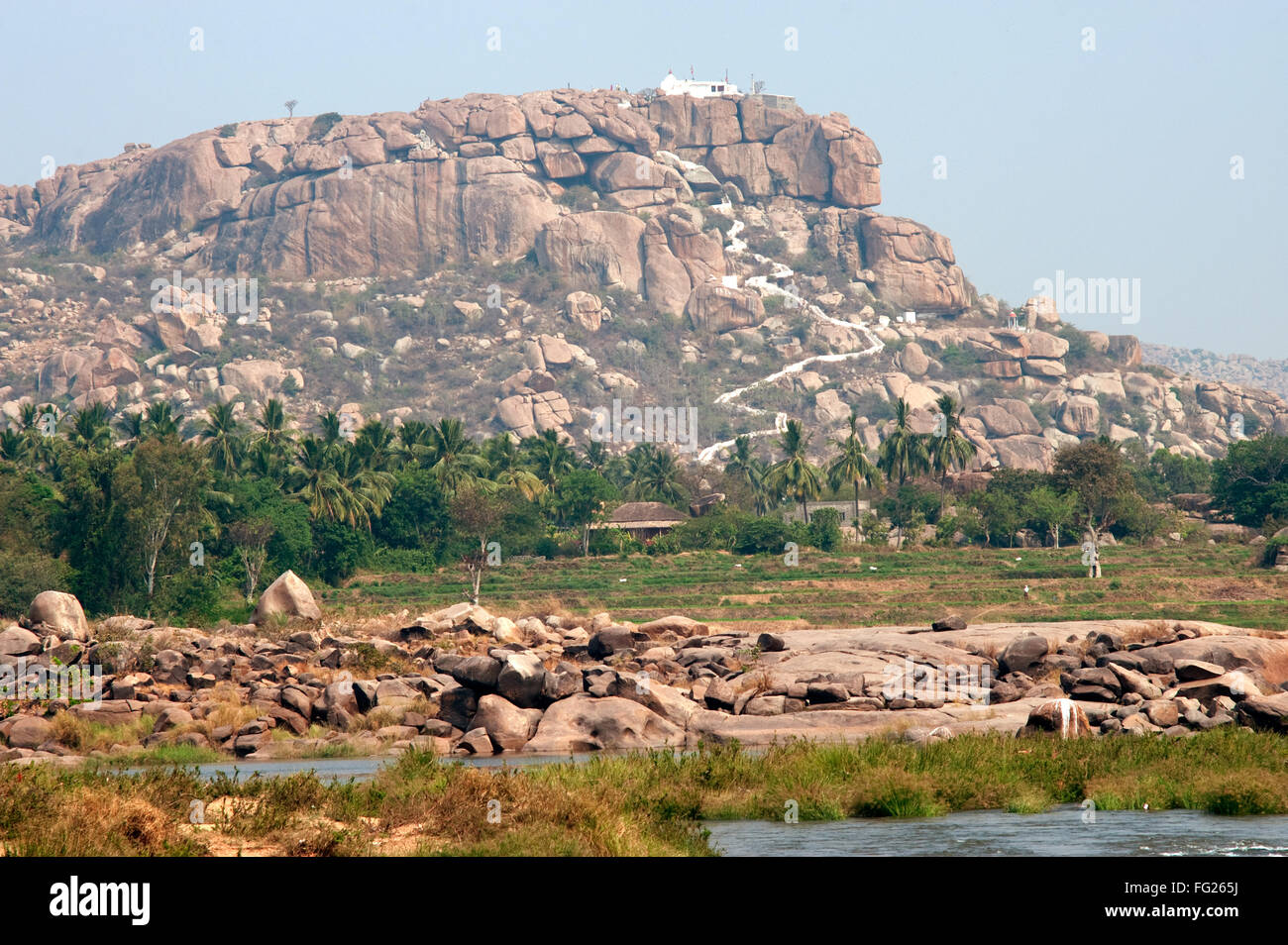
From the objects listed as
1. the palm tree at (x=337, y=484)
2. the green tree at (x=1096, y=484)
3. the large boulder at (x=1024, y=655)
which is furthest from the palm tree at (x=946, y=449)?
Answer: the large boulder at (x=1024, y=655)

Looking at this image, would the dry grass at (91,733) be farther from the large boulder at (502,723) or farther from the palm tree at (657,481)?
the palm tree at (657,481)

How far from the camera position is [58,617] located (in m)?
→ 43.4

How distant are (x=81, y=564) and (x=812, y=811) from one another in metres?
48.7

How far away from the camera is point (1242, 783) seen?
18.9 m

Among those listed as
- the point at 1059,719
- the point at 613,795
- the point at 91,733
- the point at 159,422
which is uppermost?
the point at 159,422

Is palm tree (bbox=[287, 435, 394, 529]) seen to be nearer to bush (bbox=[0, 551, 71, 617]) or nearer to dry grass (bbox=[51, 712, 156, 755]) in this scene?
bush (bbox=[0, 551, 71, 617])

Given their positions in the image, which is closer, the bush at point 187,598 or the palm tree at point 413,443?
the bush at point 187,598

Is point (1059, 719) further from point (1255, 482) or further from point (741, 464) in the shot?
point (741, 464)

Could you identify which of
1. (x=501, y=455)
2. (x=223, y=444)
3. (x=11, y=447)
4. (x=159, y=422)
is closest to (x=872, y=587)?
(x=501, y=455)

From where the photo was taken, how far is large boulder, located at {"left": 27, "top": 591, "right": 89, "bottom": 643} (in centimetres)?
4250

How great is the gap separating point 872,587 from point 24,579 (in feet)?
131

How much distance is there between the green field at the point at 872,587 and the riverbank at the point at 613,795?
105ft

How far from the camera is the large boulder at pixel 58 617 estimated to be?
4250 centimetres

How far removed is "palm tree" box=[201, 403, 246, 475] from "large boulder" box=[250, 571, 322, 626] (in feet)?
110
